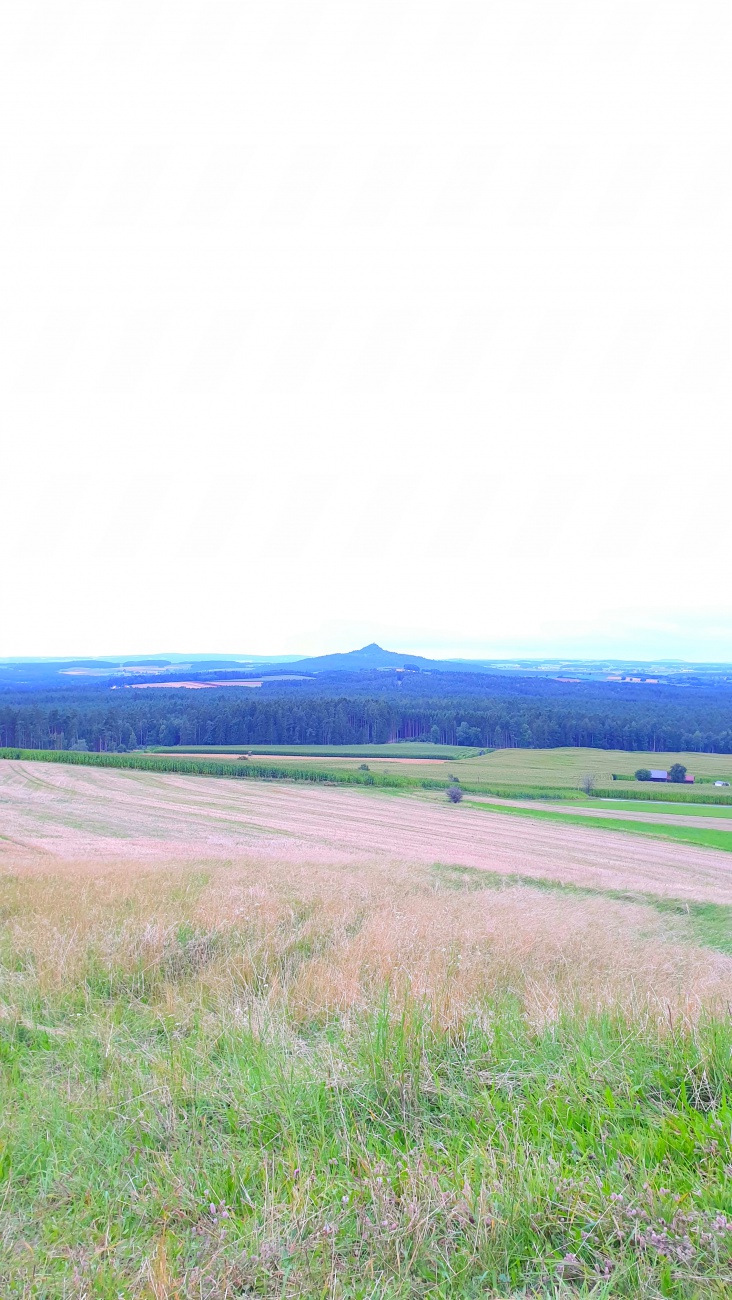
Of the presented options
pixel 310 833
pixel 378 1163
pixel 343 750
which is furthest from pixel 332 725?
pixel 378 1163

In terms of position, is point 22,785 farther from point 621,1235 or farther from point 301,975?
point 621,1235

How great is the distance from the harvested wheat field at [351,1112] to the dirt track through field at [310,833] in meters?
11.1

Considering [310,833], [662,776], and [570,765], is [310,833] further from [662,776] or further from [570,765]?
[570,765]

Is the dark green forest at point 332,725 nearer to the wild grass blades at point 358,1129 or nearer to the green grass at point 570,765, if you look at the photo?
the green grass at point 570,765

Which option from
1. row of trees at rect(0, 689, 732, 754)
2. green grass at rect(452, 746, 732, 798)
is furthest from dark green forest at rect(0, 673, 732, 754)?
green grass at rect(452, 746, 732, 798)

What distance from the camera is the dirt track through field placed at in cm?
2233

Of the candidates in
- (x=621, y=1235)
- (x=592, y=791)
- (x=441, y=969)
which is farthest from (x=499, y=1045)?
(x=592, y=791)

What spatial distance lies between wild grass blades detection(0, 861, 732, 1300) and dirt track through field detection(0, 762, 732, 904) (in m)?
12.1

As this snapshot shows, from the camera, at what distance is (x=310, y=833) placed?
111ft

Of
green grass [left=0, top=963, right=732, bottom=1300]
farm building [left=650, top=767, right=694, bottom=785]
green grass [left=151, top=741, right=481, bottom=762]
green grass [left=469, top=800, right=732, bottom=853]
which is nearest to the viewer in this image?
green grass [left=0, top=963, right=732, bottom=1300]

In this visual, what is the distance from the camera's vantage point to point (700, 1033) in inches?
150

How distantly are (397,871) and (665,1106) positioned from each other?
13.3 m

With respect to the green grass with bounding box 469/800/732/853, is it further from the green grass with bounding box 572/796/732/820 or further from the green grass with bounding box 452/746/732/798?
the green grass with bounding box 452/746/732/798

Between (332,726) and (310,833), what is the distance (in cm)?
6833
